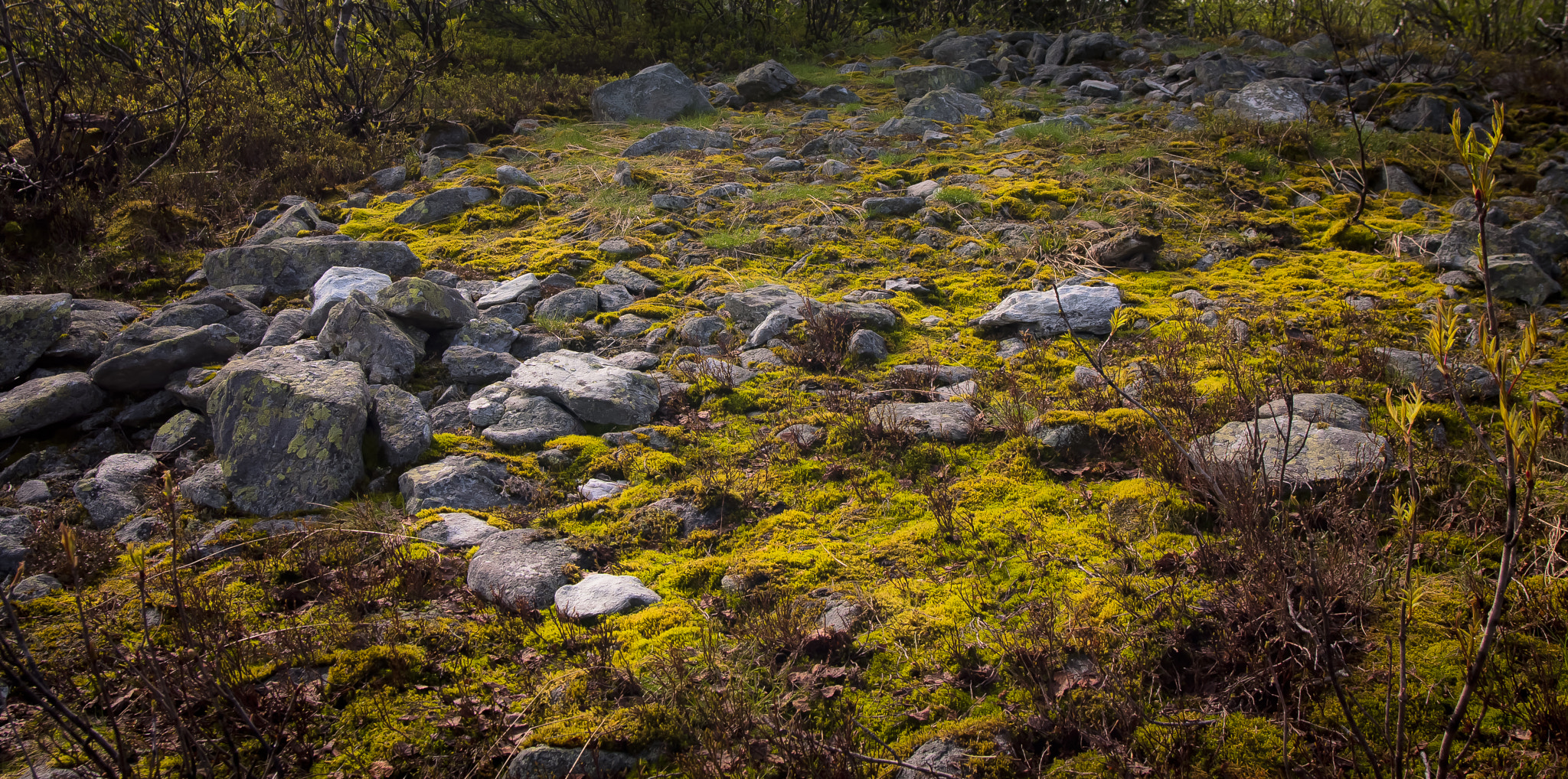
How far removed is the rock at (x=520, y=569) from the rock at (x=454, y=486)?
41 centimetres

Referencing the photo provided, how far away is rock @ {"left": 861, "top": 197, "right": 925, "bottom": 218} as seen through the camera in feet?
26.6

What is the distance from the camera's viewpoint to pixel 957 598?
316 cm

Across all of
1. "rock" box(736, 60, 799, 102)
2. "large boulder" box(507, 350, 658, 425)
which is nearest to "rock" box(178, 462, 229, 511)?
"large boulder" box(507, 350, 658, 425)

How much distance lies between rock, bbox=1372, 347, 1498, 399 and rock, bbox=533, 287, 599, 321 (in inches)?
221

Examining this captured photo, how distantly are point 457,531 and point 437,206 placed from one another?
594cm

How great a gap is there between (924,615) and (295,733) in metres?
2.38

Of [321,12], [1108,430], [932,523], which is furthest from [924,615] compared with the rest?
[321,12]

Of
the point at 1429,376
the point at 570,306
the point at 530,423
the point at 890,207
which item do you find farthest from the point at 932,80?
the point at 530,423

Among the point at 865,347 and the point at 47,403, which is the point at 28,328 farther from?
the point at 865,347

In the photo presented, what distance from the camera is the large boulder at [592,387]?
474 centimetres

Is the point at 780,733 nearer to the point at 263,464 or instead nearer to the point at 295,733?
the point at 295,733

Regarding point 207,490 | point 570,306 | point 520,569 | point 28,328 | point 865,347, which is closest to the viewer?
point 520,569

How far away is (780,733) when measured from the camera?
95.7 inches

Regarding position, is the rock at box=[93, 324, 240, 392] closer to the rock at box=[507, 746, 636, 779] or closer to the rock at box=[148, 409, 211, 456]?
the rock at box=[148, 409, 211, 456]
